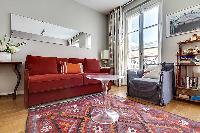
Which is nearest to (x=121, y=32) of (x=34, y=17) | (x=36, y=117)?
(x=34, y=17)

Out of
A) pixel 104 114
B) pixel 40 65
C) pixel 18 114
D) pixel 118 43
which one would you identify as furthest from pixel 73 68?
pixel 118 43

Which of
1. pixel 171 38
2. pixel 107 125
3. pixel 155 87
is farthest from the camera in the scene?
pixel 171 38

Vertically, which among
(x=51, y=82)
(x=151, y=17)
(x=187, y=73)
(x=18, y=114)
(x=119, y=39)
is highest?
(x=151, y=17)

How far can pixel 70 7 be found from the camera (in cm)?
418

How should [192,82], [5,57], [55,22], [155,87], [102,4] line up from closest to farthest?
[155,87]
[192,82]
[5,57]
[55,22]
[102,4]

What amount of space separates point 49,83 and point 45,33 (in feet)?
5.86

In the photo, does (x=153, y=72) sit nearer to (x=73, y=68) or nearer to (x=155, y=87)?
(x=155, y=87)

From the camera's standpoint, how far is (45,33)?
3.67 metres

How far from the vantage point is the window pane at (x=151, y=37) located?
12.8 feet

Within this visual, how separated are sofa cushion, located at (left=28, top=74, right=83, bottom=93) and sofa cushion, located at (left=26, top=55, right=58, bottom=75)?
1.24 ft

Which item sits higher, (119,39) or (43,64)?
(119,39)

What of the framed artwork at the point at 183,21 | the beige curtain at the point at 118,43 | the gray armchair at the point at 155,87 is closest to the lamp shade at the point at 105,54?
the beige curtain at the point at 118,43

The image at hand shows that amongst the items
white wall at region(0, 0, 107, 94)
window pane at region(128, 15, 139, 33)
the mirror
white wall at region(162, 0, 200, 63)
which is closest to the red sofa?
white wall at region(0, 0, 107, 94)

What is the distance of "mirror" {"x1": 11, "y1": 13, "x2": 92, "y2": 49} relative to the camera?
127 inches
